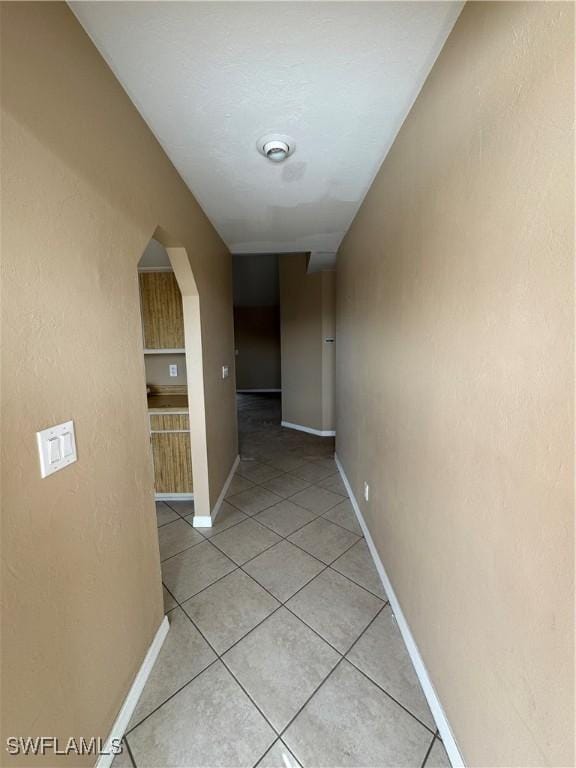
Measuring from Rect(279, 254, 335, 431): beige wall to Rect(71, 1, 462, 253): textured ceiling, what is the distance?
2.61 meters

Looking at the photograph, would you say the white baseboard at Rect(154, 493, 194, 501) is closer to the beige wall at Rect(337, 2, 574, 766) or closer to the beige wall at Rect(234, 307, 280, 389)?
the beige wall at Rect(337, 2, 574, 766)

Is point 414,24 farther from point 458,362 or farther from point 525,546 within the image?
point 525,546

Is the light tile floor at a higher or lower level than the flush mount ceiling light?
lower

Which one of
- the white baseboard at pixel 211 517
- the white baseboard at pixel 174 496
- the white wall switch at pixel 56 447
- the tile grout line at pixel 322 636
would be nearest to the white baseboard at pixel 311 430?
the white baseboard at pixel 211 517

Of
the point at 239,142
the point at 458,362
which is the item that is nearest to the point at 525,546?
the point at 458,362

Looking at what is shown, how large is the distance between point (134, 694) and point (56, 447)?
1.13 metres

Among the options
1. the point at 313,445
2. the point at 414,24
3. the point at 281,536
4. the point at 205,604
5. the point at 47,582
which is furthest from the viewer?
the point at 313,445

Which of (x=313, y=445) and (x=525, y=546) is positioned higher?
(x=525, y=546)

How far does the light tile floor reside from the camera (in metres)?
1.01

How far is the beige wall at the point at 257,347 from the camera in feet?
27.3

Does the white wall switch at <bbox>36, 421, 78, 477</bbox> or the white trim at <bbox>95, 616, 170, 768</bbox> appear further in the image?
the white trim at <bbox>95, 616, 170, 768</bbox>

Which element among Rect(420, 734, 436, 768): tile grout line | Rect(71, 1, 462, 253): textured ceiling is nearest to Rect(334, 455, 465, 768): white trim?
Rect(420, 734, 436, 768): tile grout line

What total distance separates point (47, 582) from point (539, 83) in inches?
65.0

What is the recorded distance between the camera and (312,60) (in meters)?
0.99
